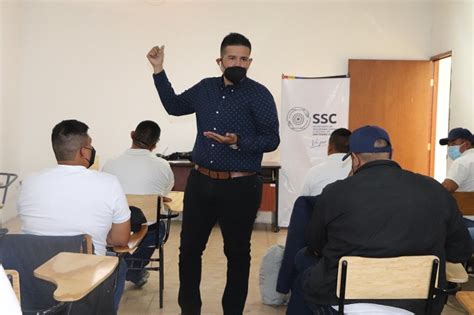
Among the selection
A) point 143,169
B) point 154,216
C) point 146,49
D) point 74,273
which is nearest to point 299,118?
point 146,49

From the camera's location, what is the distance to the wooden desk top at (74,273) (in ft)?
5.05

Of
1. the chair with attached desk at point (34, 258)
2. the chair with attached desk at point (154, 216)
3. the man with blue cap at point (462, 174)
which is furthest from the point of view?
the man with blue cap at point (462, 174)

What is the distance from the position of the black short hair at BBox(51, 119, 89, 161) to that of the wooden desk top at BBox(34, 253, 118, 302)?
2.26 ft

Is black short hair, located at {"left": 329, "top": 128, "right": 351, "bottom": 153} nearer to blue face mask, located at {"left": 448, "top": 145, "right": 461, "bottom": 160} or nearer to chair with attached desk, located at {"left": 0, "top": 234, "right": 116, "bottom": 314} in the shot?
blue face mask, located at {"left": 448, "top": 145, "right": 461, "bottom": 160}

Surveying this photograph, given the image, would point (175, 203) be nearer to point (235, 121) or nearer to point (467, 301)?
point (235, 121)

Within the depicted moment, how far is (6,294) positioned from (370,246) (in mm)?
1446

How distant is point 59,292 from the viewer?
1533 millimetres

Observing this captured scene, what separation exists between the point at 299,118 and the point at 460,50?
1.87 meters

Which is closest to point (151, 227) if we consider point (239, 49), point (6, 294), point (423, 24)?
point (239, 49)

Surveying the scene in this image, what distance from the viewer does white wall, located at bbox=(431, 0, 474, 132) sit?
→ 539 centimetres

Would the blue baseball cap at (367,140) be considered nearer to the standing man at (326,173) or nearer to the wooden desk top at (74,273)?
the wooden desk top at (74,273)

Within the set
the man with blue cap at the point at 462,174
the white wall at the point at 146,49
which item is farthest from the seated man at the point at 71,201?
the white wall at the point at 146,49

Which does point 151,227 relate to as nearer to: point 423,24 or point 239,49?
point 239,49

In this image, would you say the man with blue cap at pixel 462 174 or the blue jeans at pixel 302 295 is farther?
the man with blue cap at pixel 462 174
